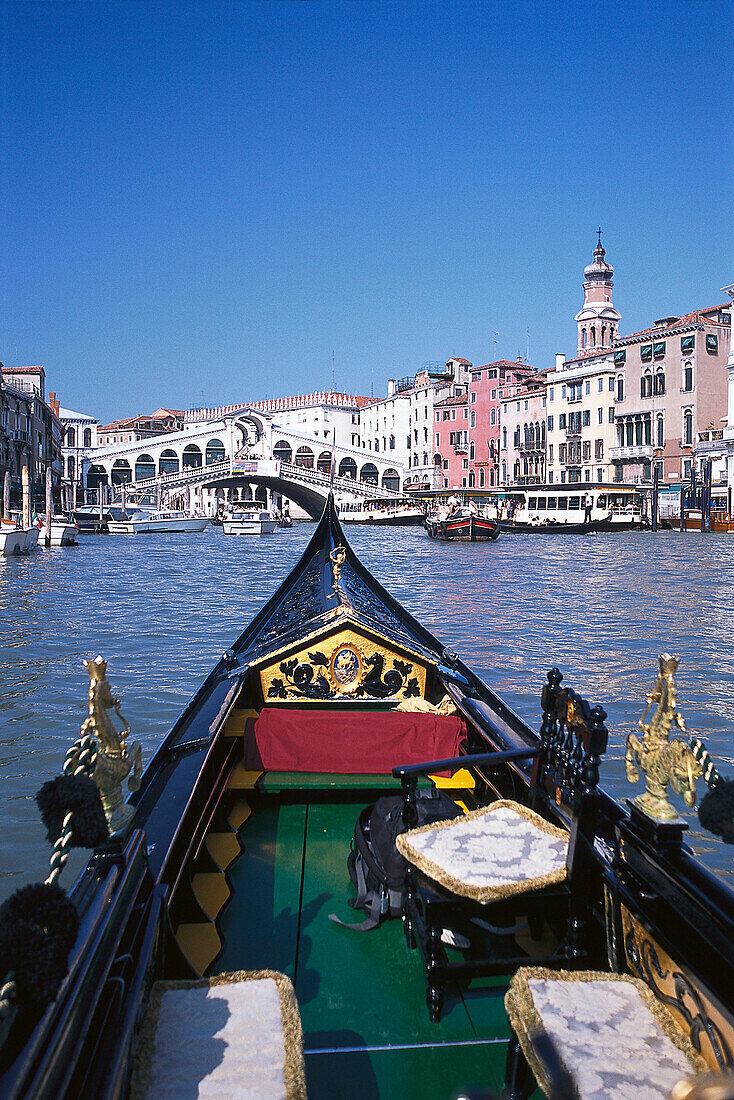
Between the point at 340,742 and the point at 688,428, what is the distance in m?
19.4

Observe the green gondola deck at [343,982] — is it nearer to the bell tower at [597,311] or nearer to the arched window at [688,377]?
the arched window at [688,377]

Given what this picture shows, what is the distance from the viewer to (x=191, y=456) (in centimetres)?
3256

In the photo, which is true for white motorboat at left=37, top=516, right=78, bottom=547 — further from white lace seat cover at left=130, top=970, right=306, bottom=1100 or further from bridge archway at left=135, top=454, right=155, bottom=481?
white lace seat cover at left=130, top=970, right=306, bottom=1100

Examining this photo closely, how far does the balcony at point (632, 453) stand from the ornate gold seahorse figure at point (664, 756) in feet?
67.5

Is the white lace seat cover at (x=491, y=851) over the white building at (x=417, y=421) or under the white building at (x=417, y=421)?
under

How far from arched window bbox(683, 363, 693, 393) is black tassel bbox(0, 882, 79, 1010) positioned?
20434mm

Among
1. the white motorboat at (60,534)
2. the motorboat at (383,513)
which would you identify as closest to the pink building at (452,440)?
the motorboat at (383,513)

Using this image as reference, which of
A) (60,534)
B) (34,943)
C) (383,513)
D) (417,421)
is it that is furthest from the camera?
(417,421)

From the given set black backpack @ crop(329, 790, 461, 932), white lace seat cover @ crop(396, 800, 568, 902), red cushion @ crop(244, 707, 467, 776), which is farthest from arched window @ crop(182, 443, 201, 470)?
white lace seat cover @ crop(396, 800, 568, 902)

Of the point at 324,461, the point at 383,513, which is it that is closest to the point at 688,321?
the point at 383,513

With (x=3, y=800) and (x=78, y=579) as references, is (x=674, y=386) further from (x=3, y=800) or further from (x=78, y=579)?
(x=3, y=800)

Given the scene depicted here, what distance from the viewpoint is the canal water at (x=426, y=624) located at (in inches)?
147

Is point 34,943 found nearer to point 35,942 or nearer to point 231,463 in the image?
point 35,942

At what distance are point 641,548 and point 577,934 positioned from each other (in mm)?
13878
